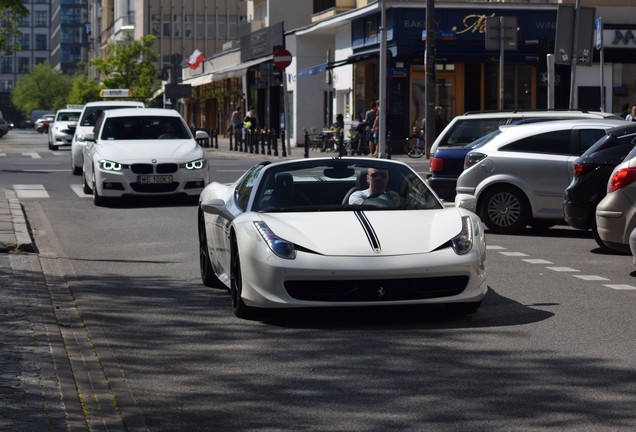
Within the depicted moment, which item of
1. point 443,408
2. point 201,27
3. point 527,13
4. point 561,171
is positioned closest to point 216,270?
point 443,408

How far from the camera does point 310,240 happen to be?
32.3ft

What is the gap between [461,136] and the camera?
21.4 metres

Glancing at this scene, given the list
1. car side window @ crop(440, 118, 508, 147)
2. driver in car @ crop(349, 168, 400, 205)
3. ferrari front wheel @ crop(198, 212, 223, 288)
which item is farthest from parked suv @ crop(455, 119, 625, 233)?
driver in car @ crop(349, 168, 400, 205)

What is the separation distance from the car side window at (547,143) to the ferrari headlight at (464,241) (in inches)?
323

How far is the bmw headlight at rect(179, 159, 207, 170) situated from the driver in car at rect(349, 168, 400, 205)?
12.2 m

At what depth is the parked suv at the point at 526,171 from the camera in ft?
59.0

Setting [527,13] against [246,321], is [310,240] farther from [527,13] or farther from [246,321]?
[527,13]

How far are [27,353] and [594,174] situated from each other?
8.94 m

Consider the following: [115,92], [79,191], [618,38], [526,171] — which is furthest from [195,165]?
[115,92]

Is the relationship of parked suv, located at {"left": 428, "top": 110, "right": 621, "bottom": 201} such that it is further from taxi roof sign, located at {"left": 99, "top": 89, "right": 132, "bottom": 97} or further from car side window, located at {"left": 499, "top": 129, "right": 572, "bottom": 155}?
taxi roof sign, located at {"left": 99, "top": 89, "right": 132, "bottom": 97}

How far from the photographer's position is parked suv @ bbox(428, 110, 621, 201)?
68.2 ft

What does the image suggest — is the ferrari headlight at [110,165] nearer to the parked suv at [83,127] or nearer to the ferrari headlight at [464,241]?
the parked suv at [83,127]

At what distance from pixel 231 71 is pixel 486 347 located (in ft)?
213

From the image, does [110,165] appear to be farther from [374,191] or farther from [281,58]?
[281,58]
